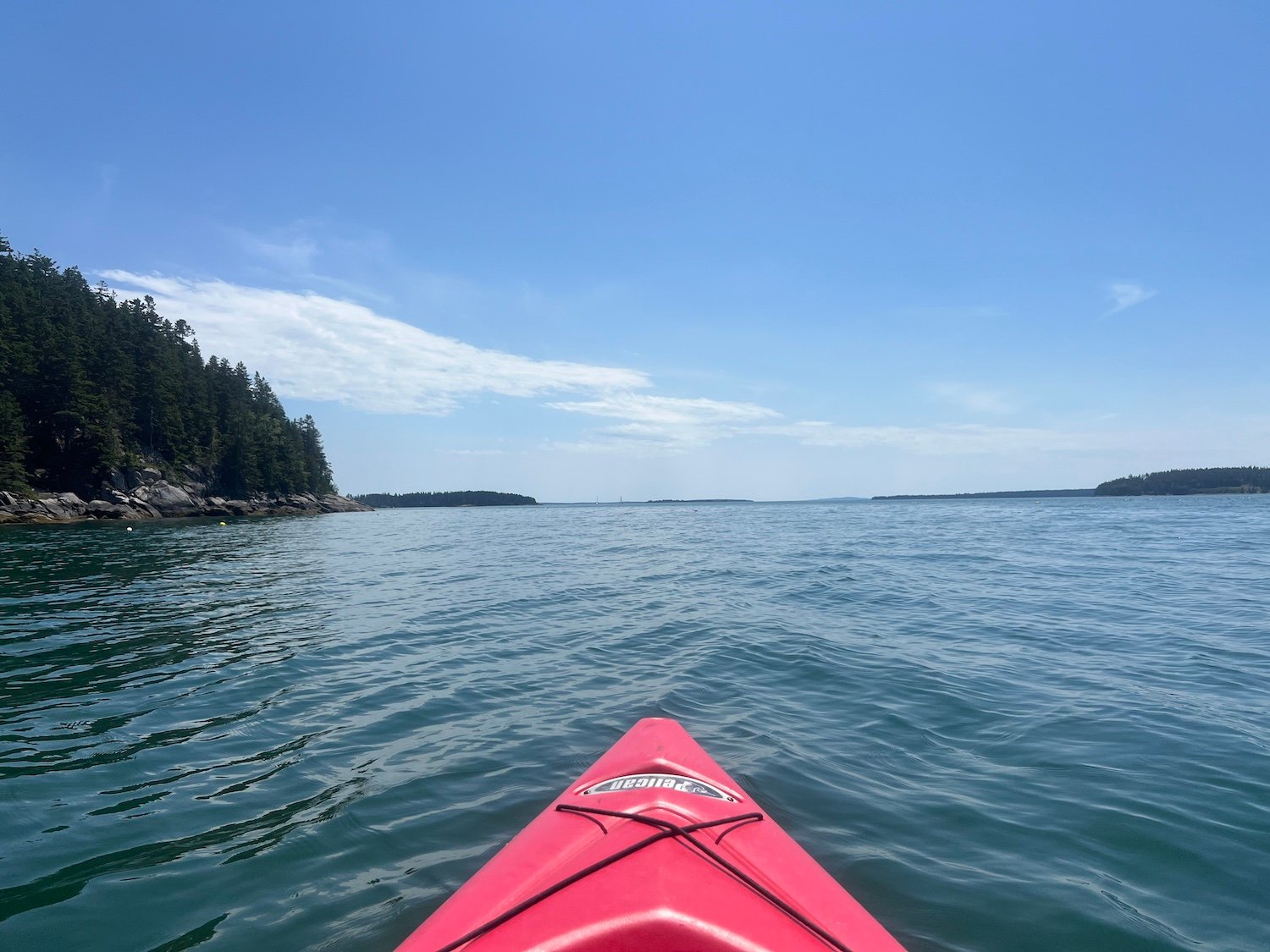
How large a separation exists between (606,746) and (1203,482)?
152m

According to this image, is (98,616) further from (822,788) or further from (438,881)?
(822,788)

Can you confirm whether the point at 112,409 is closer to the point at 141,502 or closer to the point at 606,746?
the point at 141,502

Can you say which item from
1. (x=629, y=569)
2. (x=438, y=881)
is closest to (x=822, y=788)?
(x=438, y=881)

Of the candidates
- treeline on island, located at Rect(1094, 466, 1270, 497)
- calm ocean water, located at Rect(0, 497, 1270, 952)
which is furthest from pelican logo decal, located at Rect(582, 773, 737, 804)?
treeline on island, located at Rect(1094, 466, 1270, 497)

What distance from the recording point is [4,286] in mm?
55062

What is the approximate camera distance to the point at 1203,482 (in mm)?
114125

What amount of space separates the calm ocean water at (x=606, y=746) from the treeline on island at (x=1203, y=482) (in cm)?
13537

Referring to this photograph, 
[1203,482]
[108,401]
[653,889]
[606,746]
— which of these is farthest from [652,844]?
[1203,482]

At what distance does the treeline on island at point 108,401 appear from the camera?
1994 inches

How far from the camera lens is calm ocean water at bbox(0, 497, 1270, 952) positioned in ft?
12.4

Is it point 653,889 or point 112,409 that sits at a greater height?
point 112,409

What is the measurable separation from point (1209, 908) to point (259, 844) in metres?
6.21

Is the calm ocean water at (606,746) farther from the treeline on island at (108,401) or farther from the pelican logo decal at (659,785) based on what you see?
the treeline on island at (108,401)

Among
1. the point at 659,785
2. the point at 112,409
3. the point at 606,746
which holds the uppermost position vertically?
the point at 112,409
